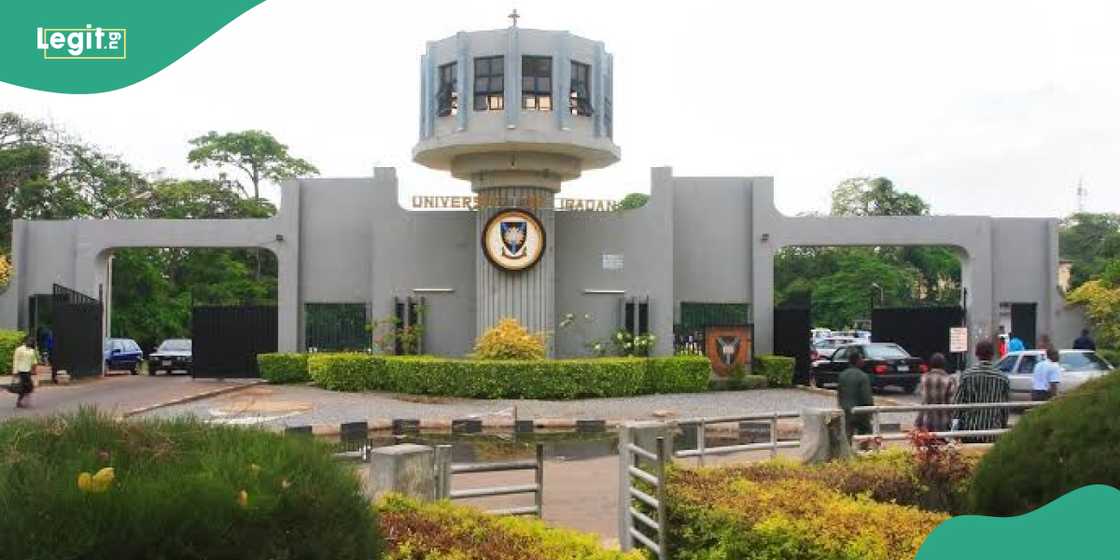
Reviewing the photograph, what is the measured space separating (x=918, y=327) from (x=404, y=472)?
23098 millimetres

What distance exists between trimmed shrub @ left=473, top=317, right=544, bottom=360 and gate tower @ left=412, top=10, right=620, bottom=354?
95cm

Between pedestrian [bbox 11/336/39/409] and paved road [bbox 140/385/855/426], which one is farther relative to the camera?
paved road [bbox 140/385/855/426]

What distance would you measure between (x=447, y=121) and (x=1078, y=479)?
20092mm

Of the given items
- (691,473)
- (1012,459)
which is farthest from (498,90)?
(1012,459)

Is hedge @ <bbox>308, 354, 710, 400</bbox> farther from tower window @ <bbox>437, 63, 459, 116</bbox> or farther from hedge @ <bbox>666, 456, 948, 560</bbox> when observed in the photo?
hedge @ <bbox>666, 456, 948, 560</bbox>

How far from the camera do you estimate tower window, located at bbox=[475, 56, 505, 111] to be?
22734 millimetres

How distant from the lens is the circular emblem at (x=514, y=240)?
23703 millimetres

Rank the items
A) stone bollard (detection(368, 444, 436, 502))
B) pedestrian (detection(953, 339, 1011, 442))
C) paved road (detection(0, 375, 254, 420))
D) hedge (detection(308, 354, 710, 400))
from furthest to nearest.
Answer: hedge (detection(308, 354, 710, 400)), paved road (detection(0, 375, 254, 420)), pedestrian (detection(953, 339, 1011, 442)), stone bollard (detection(368, 444, 436, 502))

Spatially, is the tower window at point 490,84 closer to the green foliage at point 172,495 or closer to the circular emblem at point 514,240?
the circular emblem at point 514,240

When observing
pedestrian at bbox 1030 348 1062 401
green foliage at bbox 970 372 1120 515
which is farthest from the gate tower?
green foliage at bbox 970 372 1120 515

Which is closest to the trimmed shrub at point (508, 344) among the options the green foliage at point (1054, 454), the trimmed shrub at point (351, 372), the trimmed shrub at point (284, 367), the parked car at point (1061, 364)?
the trimmed shrub at point (351, 372)

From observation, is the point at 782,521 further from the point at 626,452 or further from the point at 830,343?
the point at 830,343

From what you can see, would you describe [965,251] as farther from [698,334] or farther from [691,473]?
[691,473]

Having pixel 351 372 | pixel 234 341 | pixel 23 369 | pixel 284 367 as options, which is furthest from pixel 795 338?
pixel 23 369
